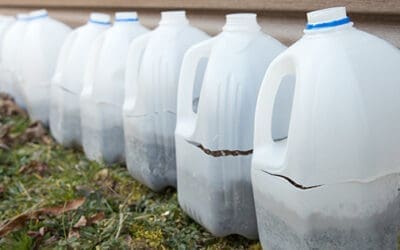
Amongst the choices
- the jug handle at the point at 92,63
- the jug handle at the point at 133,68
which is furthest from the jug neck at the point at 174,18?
the jug handle at the point at 92,63

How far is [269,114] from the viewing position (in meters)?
1.37

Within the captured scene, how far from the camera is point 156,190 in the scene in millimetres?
2039

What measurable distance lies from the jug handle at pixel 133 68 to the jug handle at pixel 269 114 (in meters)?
0.73

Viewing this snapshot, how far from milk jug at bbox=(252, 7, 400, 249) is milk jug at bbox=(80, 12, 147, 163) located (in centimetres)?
102

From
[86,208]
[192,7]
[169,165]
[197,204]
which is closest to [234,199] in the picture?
[197,204]

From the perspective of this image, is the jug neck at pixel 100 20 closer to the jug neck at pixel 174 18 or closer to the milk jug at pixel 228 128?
the jug neck at pixel 174 18

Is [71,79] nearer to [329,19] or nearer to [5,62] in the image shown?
[5,62]

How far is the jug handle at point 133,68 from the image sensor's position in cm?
204

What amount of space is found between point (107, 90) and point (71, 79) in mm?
319

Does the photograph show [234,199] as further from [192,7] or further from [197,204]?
[192,7]

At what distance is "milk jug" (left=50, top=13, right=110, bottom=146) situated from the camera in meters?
2.49

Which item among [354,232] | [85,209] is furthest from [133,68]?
[354,232]

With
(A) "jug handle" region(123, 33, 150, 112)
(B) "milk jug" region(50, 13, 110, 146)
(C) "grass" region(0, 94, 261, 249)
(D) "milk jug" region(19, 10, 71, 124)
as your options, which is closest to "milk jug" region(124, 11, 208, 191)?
(A) "jug handle" region(123, 33, 150, 112)

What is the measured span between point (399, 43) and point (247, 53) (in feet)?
1.22
